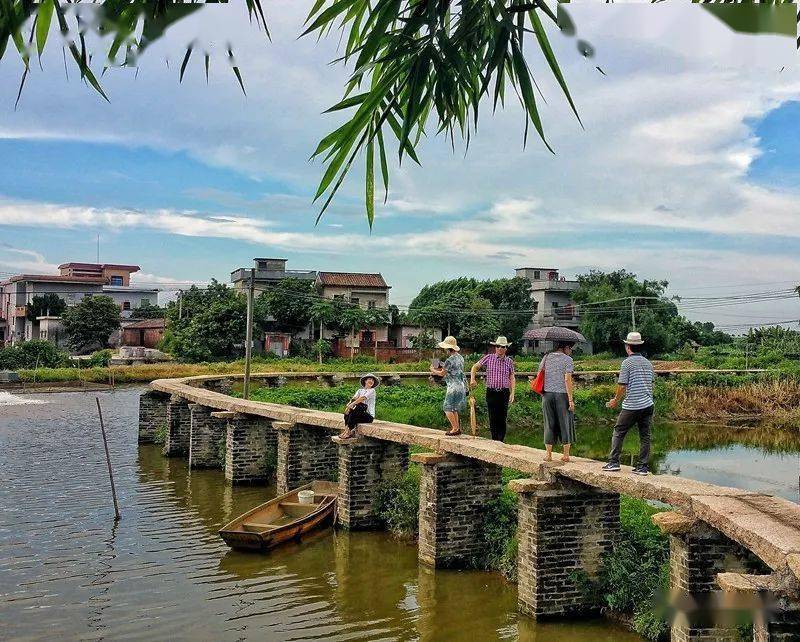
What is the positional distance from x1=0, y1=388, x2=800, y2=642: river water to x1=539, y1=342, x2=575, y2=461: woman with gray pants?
208cm

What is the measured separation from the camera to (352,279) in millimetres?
58562

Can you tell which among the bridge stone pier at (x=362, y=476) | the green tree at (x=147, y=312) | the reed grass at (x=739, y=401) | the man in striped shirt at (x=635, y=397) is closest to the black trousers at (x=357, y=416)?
the bridge stone pier at (x=362, y=476)

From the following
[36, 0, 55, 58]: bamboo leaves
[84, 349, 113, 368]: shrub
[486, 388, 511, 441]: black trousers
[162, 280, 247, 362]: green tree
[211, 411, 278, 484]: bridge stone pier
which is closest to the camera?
[36, 0, 55, 58]: bamboo leaves

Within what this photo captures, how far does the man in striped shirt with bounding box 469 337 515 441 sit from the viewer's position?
1115 cm

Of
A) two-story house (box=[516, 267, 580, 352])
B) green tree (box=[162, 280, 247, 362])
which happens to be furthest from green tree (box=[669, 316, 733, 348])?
green tree (box=[162, 280, 247, 362])

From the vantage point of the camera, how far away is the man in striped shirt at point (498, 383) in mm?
11148

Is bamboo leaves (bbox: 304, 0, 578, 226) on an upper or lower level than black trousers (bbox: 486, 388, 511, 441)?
upper

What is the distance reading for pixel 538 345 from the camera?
5603 centimetres

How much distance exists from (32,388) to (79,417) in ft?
→ 43.8

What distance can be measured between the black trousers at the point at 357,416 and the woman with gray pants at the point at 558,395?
453cm

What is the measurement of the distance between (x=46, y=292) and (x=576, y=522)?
195 ft

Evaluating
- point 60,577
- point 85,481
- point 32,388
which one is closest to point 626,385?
point 60,577

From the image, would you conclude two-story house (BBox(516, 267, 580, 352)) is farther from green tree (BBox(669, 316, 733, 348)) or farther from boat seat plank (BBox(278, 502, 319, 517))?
boat seat plank (BBox(278, 502, 319, 517))

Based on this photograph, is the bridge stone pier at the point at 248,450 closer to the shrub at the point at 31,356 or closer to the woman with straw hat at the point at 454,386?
the woman with straw hat at the point at 454,386
